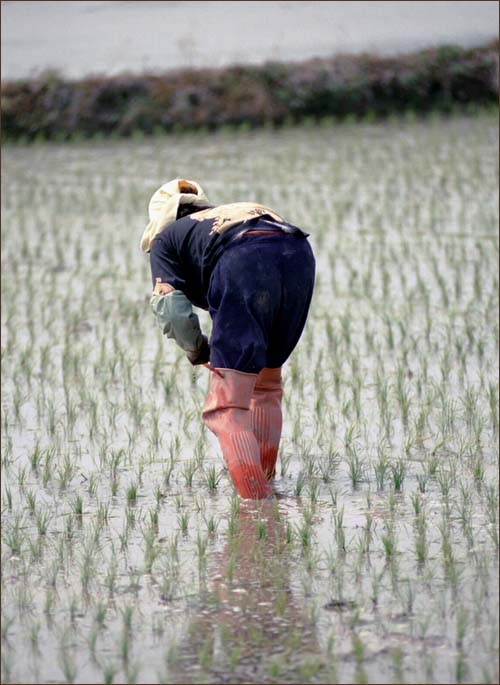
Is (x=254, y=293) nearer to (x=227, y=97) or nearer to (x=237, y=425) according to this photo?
(x=237, y=425)

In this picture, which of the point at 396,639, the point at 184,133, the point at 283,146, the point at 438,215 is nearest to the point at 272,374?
the point at 396,639

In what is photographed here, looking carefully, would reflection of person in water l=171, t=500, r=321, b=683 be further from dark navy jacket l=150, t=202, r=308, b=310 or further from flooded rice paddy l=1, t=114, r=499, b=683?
dark navy jacket l=150, t=202, r=308, b=310

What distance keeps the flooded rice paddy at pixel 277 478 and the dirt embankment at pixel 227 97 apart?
3.30 metres

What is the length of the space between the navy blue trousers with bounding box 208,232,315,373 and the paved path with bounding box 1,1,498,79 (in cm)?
854

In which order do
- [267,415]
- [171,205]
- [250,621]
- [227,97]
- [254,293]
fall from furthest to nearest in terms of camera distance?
[227,97]
[267,415]
[171,205]
[254,293]
[250,621]

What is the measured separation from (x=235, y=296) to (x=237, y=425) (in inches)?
14.2

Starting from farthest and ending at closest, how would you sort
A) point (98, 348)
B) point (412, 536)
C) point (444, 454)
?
point (98, 348) → point (444, 454) → point (412, 536)

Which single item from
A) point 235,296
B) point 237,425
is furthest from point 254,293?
point 237,425

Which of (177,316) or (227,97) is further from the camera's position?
(227,97)

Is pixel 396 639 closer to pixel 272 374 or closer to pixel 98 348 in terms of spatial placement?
pixel 272 374

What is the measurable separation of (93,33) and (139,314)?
7651mm

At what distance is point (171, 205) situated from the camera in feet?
11.6

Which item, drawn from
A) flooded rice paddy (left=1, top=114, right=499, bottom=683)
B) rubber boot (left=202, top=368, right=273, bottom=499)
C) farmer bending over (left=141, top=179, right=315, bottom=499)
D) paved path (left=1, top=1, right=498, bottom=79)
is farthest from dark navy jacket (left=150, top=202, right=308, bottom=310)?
paved path (left=1, top=1, right=498, bottom=79)

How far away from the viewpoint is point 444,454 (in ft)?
12.8
